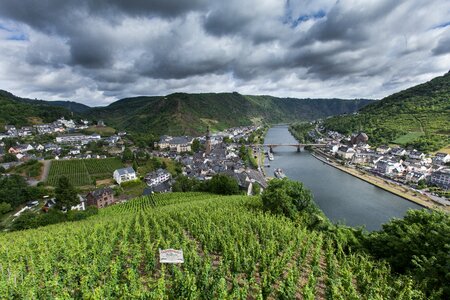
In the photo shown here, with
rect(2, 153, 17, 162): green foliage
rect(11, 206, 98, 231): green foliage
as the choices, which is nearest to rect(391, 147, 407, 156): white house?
rect(11, 206, 98, 231): green foliage

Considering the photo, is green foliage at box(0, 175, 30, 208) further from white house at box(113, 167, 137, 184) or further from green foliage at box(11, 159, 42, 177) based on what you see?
white house at box(113, 167, 137, 184)

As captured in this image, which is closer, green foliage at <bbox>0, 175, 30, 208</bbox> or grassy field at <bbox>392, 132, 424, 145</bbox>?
→ green foliage at <bbox>0, 175, 30, 208</bbox>

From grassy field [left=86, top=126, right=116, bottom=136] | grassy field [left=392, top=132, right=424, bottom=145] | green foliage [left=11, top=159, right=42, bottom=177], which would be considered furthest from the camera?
grassy field [left=86, top=126, right=116, bottom=136]

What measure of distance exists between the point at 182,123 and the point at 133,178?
97215 millimetres

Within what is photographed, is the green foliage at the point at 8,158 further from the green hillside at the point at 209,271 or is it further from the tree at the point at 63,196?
the green hillside at the point at 209,271

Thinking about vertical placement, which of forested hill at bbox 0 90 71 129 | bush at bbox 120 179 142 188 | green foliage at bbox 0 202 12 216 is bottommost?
bush at bbox 120 179 142 188

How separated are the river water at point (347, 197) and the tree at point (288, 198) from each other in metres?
8.93

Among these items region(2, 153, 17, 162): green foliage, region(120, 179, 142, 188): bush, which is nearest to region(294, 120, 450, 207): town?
region(120, 179, 142, 188): bush

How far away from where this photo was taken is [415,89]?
13375 centimetres

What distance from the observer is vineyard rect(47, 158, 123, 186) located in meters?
52.5

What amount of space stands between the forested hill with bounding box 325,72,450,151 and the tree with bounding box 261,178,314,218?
73.0m

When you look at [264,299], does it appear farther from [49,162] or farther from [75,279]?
[49,162]

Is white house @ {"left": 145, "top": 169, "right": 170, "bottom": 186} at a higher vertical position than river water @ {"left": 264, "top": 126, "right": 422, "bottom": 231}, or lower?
higher

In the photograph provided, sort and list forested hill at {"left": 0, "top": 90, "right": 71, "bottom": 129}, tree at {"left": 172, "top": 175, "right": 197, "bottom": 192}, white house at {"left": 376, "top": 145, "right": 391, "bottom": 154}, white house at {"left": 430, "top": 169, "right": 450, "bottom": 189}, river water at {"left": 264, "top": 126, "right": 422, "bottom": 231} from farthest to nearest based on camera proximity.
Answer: forested hill at {"left": 0, "top": 90, "right": 71, "bottom": 129} → white house at {"left": 376, "top": 145, "right": 391, "bottom": 154} → white house at {"left": 430, "top": 169, "right": 450, "bottom": 189} → tree at {"left": 172, "top": 175, "right": 197, "bottom": 192} → river water at {"left": 264, "top": 126, "right": 422, "bottom": 231}
